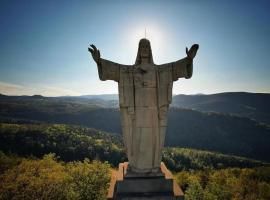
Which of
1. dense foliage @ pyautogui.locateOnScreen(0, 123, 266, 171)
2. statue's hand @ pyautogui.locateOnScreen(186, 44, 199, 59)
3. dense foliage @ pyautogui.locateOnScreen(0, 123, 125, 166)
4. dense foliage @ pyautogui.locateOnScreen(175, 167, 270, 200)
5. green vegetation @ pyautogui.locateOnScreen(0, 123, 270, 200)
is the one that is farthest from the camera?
dense foliage @ pyautogui.locateOnScreen(0, 123, 266, 171)

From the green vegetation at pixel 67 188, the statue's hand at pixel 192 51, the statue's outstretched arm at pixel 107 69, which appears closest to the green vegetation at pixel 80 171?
the green vegetation at pixel 67 188

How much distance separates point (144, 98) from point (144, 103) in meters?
0.15

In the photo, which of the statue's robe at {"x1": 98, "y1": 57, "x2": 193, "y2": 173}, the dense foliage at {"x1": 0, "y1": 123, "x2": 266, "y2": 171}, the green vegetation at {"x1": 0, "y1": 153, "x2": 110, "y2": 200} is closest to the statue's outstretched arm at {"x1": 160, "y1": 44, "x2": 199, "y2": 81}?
the statue's robe at {"x1": 98, "y1": 57, "x2": 193, "y2": 173}

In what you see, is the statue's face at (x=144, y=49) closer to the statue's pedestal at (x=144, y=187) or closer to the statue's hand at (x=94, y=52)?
the statue's hand at (x=94, y=52)

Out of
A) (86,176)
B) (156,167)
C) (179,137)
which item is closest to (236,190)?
(86,176)

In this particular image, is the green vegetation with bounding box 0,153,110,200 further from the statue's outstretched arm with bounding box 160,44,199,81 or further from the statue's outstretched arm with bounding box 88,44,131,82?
the statue's outstretched arm with bounding box 160,44,199,81

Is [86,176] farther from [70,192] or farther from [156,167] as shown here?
[156,167]

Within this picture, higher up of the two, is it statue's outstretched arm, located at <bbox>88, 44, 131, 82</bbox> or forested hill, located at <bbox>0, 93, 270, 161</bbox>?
statue's outstretched arm, located at <bbox>88, 44, 131, 82</bbox>

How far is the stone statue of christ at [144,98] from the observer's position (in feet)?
25.6

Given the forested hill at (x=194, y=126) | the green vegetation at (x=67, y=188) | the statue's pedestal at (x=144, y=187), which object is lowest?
the forested hill at (x=194, y=126)

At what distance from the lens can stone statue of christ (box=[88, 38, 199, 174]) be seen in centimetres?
779

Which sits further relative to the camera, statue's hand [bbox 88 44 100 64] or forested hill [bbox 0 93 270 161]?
forested hill [bbox 0 93 270 161]

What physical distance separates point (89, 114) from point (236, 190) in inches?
4978

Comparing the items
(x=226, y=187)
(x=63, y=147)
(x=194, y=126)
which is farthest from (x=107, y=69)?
(x=194, y=126)
